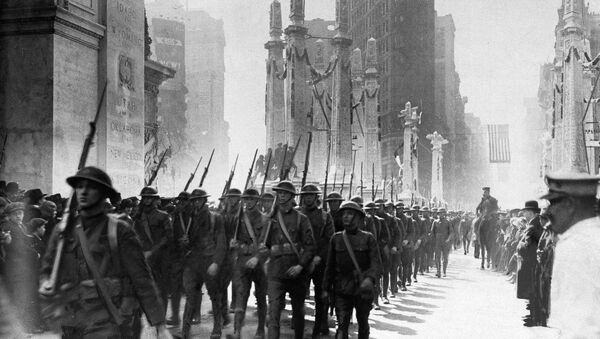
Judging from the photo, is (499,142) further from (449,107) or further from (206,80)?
(206,80)

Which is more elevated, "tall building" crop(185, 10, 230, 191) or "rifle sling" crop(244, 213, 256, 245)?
"tall building" crop(185, 10, 230, 191)

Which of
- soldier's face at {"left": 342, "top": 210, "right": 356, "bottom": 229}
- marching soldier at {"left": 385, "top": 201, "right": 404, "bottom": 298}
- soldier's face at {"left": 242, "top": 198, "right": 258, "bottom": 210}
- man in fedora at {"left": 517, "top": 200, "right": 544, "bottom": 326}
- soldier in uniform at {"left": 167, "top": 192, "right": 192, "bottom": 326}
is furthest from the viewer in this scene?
marching soldier at {"left": 385, "top": 201, "right": 404, "bottom": 298}

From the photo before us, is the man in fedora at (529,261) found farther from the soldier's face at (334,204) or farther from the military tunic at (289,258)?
the military tunic at (289,258)

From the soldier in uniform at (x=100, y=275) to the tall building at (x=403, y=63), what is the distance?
58.5 m

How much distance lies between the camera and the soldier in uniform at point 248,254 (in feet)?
30.0

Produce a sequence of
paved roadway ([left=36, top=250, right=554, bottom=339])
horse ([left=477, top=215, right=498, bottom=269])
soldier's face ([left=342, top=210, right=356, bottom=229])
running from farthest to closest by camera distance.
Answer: horse ([left=477, top=215, right=498, bottom=269])
paved roadway ([left=36, top=250, right=554, bottom=339])
soldier's face ([left=342, top=210, right=356, bottom=229])

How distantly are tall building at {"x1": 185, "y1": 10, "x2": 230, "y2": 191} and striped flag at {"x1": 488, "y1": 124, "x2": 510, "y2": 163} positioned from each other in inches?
999

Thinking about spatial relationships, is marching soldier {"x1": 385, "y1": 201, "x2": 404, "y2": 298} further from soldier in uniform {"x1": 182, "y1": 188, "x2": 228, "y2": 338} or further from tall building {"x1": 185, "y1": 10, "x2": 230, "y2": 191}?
tall building {"x1": 185, "y1": 10, "x2": 230, "y2": 191}

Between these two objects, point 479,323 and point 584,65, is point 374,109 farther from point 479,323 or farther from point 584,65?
point 479,323

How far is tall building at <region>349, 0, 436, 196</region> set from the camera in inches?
2494

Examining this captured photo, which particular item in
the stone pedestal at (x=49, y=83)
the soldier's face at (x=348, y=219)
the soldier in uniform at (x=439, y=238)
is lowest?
the soldier in uniform at (x=439, y=238)

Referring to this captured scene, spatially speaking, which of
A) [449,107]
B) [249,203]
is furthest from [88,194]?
[449,107]

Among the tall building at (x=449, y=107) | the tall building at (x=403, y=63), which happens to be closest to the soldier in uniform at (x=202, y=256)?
the tall building at (x=403, y=63)

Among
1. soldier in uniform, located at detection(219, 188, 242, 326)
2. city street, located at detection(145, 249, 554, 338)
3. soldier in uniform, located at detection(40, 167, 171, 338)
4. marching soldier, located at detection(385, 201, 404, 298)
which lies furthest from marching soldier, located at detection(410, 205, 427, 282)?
soldier in uniform, located at detection(40, 167, 171, 338)
